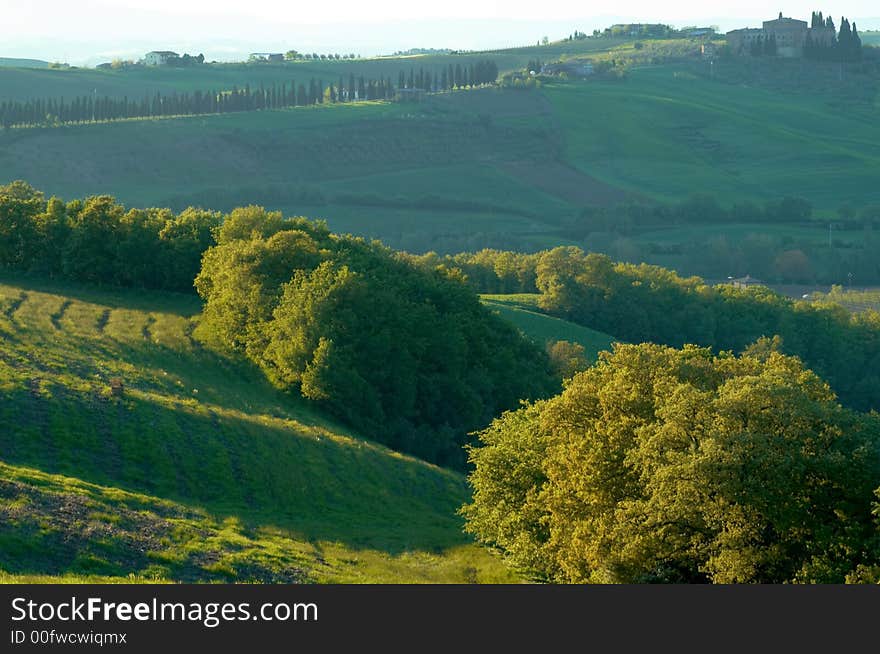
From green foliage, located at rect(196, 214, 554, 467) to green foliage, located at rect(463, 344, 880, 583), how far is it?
2953 centimetres

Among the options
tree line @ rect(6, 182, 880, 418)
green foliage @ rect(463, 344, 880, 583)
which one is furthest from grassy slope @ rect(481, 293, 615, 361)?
green foliage @ rect(463, 344, 880, 583)

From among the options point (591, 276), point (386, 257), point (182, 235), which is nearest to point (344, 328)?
point (386, 257)

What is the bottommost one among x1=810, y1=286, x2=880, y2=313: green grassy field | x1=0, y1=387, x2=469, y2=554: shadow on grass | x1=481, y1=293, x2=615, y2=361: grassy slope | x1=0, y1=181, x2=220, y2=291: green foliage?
x1=810, y1=286, x2=880, y2=313: green grassy field

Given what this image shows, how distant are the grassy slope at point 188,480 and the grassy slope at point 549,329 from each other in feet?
148

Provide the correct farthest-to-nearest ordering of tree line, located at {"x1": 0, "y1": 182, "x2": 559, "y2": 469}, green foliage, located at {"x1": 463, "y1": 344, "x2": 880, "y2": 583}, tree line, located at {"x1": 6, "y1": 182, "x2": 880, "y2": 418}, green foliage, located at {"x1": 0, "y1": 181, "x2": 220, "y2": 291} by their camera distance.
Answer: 1. tree line, located at {"x1": 6, "y1": 182, "x2": 880, "y2": 418}
2. green foliage, located at {"x1": 0, "y1": 181, "x2": 220, "y2": 291}
3. tree line, located at {"x1": 0, "y1": 182, "x2": 559, "y2": 469}
4. green foliage, located at {"x1": 463, "y1": 344, "x2": 880, "y2": 583}

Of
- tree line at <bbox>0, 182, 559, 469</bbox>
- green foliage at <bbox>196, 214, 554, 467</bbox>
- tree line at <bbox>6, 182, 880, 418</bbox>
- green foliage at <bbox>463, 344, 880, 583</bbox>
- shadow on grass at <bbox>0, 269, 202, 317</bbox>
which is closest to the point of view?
green foliage at <bbox>463, 344, 880, 583</bbox>

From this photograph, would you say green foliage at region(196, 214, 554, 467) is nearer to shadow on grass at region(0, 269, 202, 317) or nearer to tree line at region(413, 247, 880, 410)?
shadow on grass at region(0, 269, 202, 317)

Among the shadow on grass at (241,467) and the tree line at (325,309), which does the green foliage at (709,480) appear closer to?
the shadow on grass at (241,467)

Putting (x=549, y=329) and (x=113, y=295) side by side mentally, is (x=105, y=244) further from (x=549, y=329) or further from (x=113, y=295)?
(x=549, y=329)

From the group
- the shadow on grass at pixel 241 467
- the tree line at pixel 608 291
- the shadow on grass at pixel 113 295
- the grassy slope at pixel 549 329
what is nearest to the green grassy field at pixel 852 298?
the tree line at pixel 608 291

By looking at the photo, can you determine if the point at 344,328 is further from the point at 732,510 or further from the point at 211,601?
the point at 211,601

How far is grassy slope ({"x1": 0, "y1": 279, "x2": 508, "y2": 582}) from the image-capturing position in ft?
120

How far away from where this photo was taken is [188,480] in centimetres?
4981

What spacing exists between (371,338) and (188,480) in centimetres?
2431
